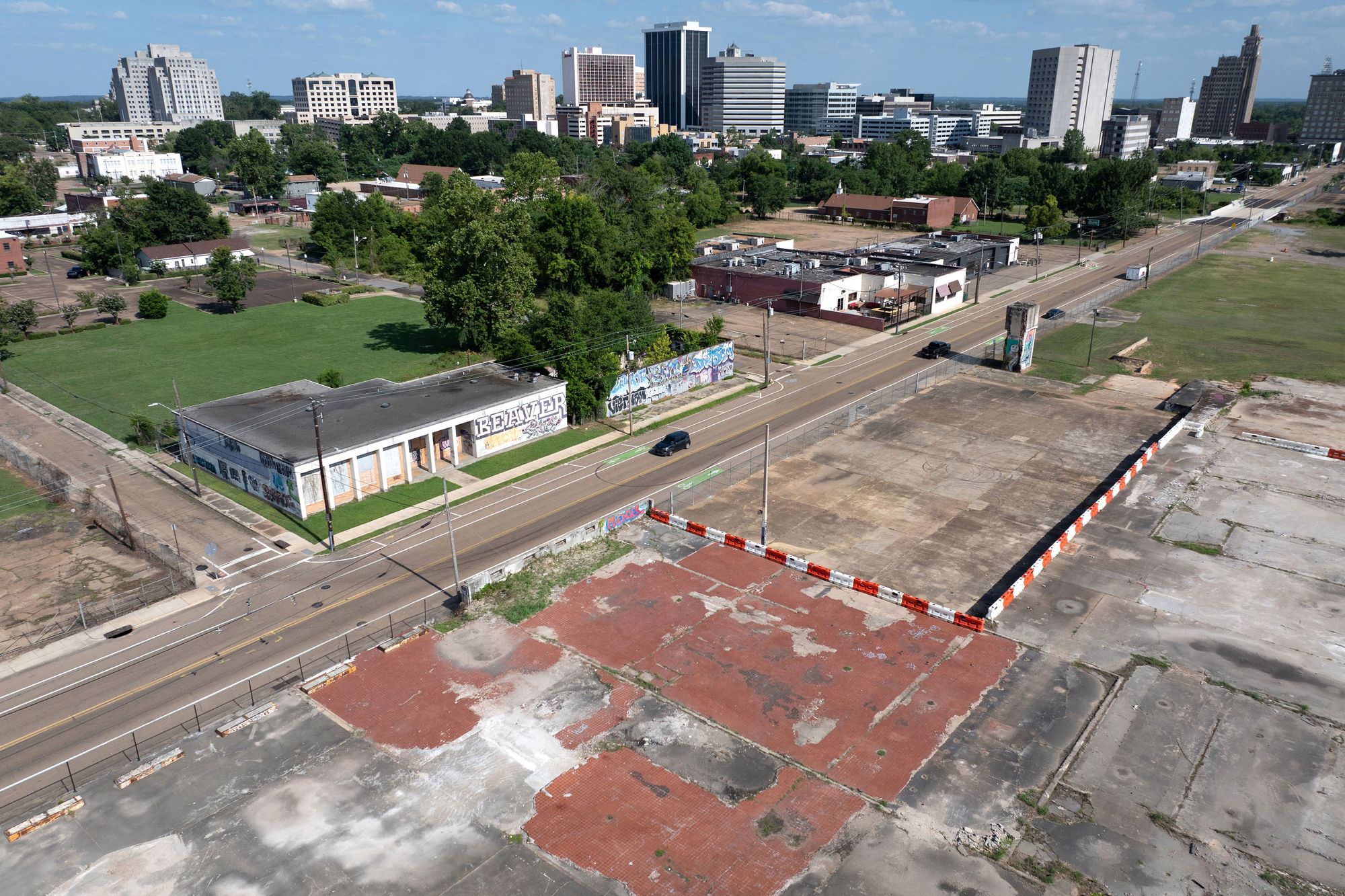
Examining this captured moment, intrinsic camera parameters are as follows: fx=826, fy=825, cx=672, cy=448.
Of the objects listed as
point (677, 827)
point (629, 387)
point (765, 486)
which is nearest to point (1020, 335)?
point (629, 387)

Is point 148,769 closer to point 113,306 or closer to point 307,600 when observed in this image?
point 307,600

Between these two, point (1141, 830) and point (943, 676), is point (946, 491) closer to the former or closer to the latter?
point (943, 676)

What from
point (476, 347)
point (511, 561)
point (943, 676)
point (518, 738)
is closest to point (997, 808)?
point (943, 676)

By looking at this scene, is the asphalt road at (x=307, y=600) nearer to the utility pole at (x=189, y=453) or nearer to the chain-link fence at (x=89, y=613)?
the chain-link fence at (x=89, y=613)

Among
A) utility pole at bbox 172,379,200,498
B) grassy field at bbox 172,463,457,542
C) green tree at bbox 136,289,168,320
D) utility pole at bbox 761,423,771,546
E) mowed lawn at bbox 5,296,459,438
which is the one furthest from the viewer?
green tree at bbox 136,289,168,320

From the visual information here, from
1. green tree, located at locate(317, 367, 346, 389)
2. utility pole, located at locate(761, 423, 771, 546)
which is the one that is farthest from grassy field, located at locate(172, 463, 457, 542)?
utility pole, located at locate(761, 423, 771, 546)

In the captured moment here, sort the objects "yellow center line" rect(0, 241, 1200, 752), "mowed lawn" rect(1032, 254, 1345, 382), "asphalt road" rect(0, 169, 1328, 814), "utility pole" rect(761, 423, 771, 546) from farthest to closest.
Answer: "mowed lawn" rect(1032, 254, 1345, 382) < "utility pole" rect(761, 423, 771, 546) < "asphalt road" rect(0, 169, 1328, 814) < "yellow center line" rect(0, 241, 1200, 752)

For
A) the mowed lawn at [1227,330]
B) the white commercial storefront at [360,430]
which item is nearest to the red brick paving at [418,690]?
the white commercial storefront at [360,430]

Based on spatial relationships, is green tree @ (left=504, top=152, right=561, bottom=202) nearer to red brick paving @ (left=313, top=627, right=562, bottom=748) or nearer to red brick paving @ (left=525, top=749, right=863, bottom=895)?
red brick paving @ (left=313, top=627, right=562, bottom=748)
